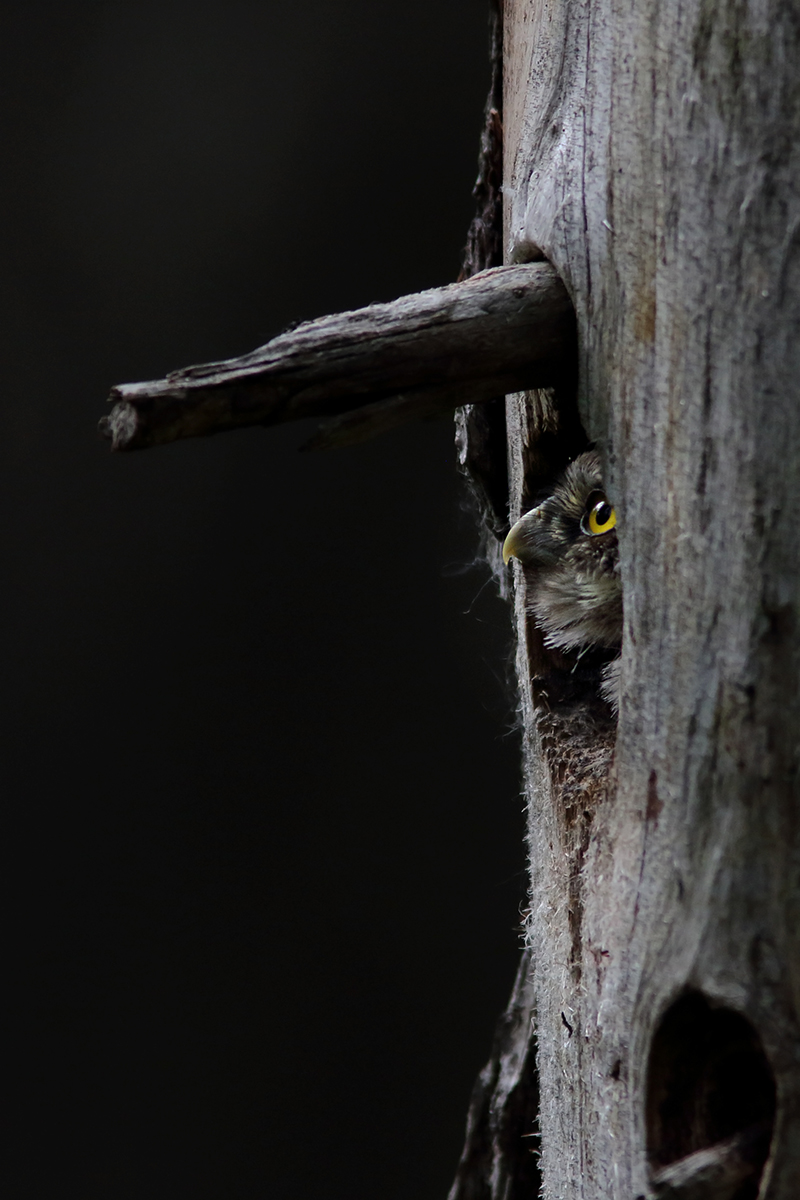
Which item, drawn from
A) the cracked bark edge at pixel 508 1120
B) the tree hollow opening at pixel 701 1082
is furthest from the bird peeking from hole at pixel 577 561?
the cracked bark edge at pixel 508 1120

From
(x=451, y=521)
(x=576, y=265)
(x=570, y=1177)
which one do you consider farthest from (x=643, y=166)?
(x=451, y=521)

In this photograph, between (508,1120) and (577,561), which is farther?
(508,1120)

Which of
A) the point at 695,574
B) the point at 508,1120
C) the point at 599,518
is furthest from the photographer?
the point at 508,1120

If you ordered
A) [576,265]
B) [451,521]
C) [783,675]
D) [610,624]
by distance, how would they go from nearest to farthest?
[783,675], [576,265], [610,624], [451,521]

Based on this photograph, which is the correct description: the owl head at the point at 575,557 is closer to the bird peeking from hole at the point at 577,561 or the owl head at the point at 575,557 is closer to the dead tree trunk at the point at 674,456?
the bird peeking from hole at the point at 577,561

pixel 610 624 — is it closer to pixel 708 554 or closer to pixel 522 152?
pixel 708 554

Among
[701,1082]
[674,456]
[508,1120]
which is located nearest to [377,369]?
[674,456]

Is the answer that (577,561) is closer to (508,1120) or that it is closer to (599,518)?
(599,518)

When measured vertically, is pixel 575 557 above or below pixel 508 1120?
above
